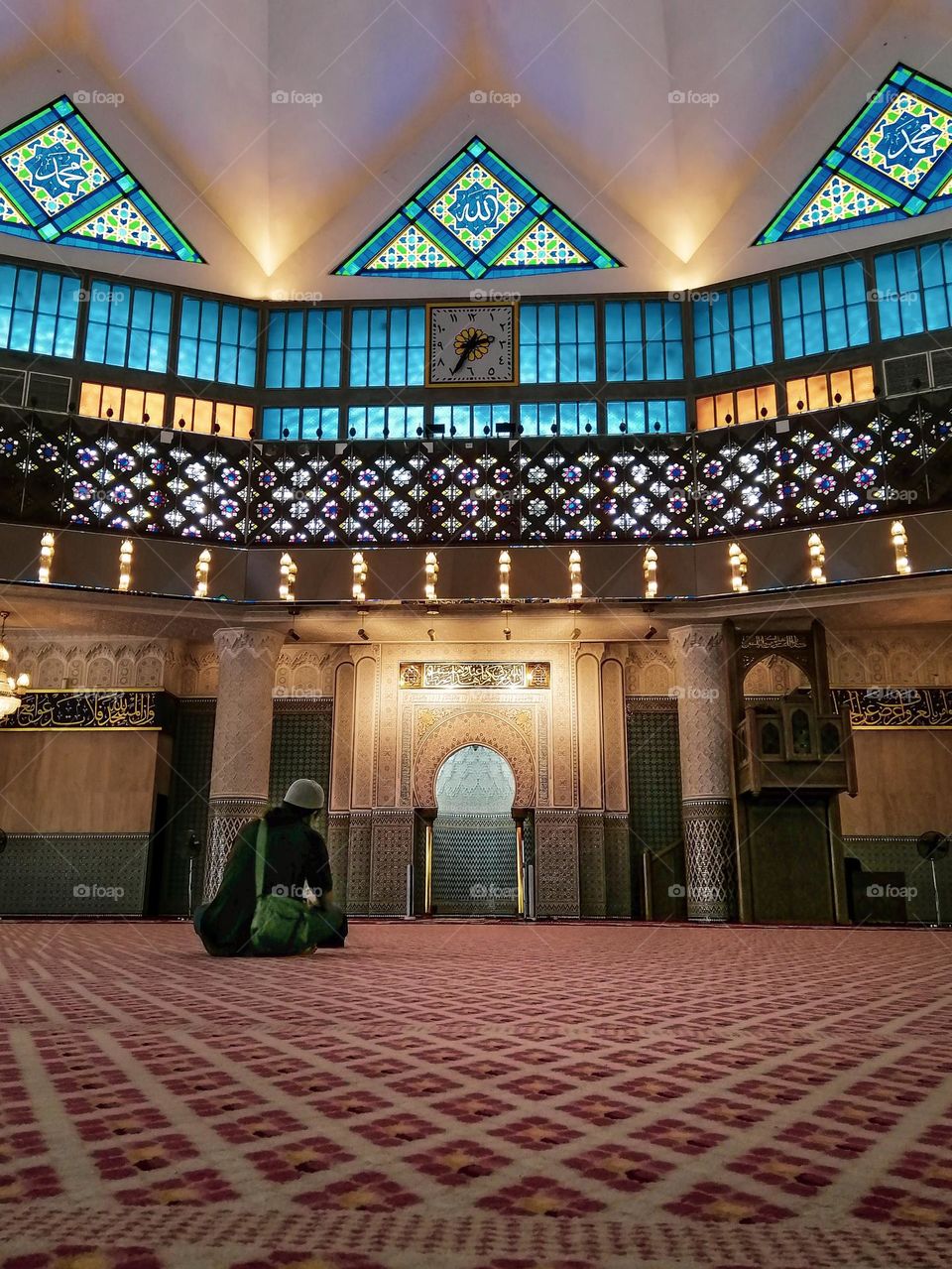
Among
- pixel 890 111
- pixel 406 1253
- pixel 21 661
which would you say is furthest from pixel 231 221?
pixel 406 1253

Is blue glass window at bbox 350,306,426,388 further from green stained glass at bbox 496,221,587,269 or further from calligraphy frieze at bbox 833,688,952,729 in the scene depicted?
calligraphy frieze at bbox 833,688,952,729

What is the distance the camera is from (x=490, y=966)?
4750 mm

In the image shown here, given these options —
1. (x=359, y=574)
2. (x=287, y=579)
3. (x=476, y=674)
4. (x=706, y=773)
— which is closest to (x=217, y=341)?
(x=287, y=579)

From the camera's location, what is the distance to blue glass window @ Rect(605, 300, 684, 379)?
12.5m

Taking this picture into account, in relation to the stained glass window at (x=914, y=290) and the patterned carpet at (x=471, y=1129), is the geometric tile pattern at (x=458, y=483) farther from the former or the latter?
the patterned carpet at (x=471, y=1129)

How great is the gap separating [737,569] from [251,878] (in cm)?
743

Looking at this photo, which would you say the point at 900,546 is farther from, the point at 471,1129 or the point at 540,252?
the point at 471,1129

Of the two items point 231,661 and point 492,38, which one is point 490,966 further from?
point 492,38

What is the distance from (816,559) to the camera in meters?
10.6

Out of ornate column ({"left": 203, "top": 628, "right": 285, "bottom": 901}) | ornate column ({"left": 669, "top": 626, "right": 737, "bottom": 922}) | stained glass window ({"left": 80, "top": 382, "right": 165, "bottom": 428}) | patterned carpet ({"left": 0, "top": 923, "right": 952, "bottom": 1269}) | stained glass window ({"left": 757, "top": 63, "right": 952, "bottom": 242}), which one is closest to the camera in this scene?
patterned carpet ({"left": 0, "top": 923, "right": 952, "bottom": 1269})

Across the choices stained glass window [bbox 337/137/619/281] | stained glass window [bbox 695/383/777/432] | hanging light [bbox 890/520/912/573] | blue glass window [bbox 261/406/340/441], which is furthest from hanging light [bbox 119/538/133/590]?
hanging light [bbox 890/520/912/573]

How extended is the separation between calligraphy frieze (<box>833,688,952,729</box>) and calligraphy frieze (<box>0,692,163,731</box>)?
8.68 m

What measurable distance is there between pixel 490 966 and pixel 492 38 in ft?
41.9

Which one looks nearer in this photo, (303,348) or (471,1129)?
(471,1129)
